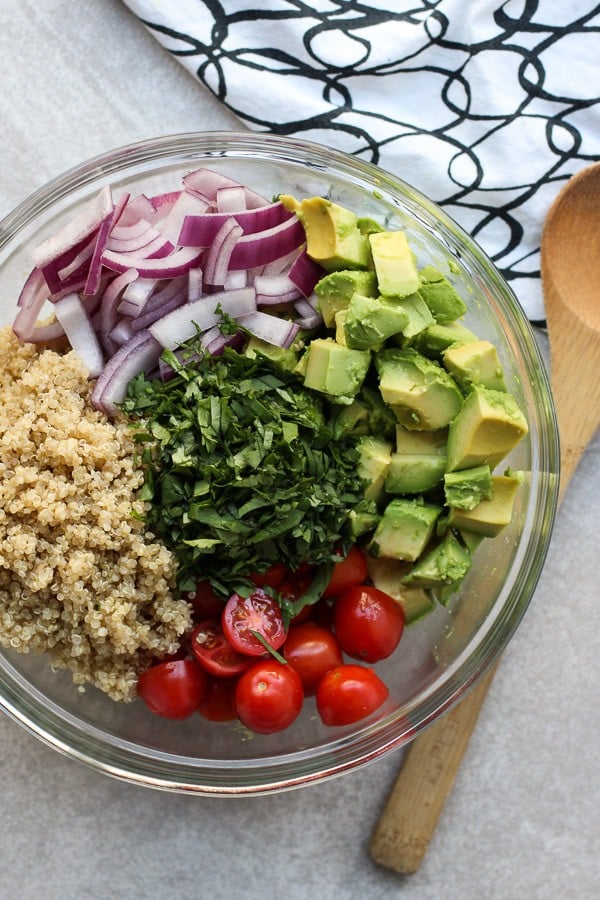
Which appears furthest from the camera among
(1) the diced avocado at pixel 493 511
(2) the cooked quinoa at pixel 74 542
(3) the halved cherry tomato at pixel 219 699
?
(3) the halved cherry tomato at pixel 219 699

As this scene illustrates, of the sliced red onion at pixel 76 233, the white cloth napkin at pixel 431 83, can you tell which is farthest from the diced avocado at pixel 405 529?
the sliced red onion at pixel 76 233

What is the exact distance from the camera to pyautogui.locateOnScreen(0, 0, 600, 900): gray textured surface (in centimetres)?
179

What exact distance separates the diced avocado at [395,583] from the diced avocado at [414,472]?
16 cm

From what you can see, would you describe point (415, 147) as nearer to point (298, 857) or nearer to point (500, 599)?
point (500, 599)

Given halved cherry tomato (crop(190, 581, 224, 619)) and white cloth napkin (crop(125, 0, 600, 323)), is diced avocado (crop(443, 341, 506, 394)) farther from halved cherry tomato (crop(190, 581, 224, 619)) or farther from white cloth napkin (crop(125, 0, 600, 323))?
halved cherry tomato (crop(190, 581, 224, 619))

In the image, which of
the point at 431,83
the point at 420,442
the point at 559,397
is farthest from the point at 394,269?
the point at 431,83

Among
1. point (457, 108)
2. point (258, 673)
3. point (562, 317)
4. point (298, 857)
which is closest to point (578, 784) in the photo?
point (298, 857)

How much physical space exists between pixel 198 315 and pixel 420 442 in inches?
18.9

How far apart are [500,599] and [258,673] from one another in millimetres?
542

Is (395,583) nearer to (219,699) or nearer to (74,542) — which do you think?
(219,699)

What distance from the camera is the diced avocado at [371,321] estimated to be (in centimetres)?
140

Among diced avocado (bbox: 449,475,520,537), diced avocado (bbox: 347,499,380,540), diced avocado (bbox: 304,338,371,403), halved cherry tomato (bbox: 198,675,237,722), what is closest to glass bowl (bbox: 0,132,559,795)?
halved cherry tomato (bbox: 198,675,237,722)

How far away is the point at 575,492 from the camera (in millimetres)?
1848

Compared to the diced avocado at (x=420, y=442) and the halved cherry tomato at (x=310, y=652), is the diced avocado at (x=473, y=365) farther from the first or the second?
the halved cherry tomato at (x=310, y=652)
